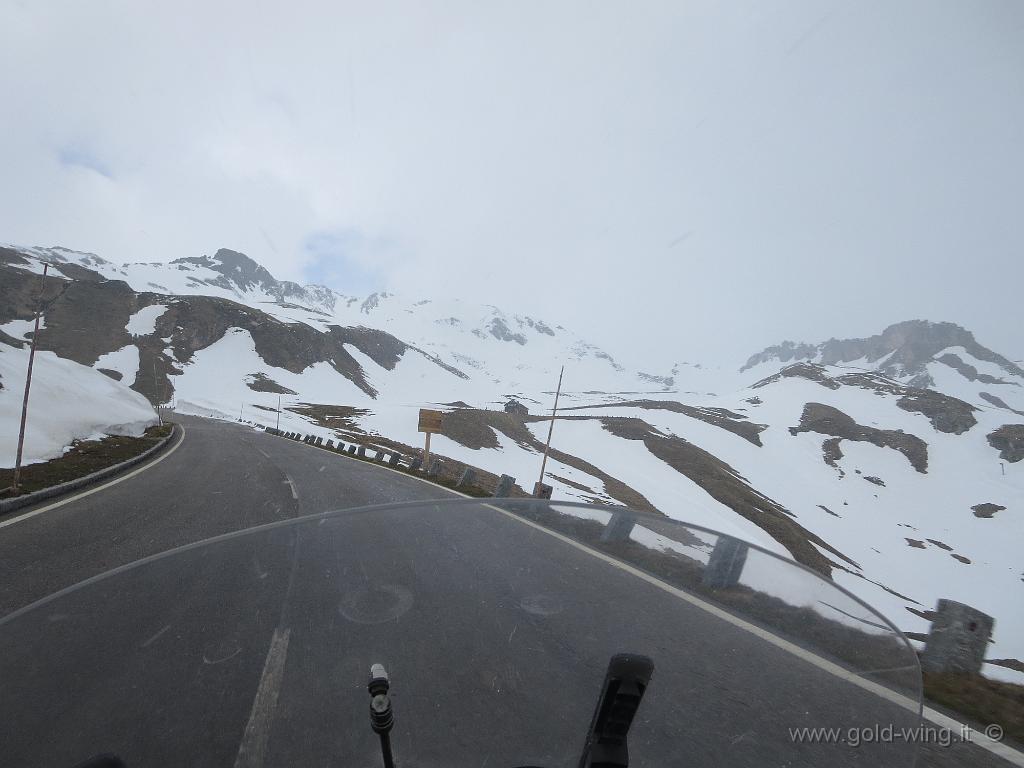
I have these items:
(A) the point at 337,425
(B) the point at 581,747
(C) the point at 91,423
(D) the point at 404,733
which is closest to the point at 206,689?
(D) the point at 404,733

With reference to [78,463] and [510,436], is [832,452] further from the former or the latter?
[78,463]

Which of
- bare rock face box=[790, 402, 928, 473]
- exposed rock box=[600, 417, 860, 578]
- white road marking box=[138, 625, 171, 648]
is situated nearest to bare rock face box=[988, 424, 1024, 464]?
bare rock face box=[790, 402, 928, 473]

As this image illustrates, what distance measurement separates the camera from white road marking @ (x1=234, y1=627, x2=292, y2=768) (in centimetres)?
131

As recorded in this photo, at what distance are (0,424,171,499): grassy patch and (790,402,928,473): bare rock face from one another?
107774 mm

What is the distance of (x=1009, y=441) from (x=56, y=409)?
158m

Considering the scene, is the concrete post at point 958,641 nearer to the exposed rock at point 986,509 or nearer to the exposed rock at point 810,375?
the exposed rock at point 986,509

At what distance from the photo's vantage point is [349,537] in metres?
2.30

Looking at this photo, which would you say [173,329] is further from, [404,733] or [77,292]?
[404,733]

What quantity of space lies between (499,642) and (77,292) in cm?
14935

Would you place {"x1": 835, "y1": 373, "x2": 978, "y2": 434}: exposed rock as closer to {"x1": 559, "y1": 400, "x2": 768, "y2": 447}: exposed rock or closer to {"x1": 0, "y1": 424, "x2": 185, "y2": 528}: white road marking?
{"x1": 559, "y1": 400, "x2": 768, "y2": 447}: exposed rock

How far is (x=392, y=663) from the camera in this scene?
5.35 feet

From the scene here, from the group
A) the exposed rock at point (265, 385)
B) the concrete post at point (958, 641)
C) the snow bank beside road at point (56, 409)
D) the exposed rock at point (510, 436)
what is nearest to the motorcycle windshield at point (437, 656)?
the concrete post at point (958, 641)

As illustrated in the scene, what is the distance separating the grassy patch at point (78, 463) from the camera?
33.8 feet

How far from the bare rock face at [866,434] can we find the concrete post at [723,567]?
108m
